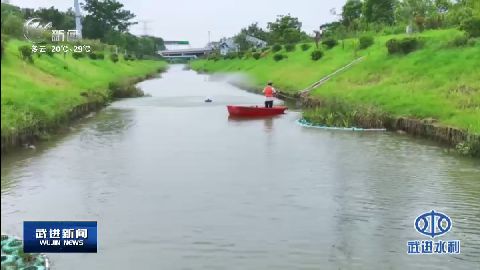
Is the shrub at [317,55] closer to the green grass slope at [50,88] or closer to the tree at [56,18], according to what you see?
the green grass slope at [50,88]

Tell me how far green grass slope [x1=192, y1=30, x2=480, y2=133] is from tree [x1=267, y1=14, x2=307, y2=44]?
87.4 ft

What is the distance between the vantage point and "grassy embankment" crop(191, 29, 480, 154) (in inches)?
861

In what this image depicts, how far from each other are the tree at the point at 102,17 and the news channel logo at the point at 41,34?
12333 millimetres

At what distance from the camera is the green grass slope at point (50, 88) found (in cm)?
1611

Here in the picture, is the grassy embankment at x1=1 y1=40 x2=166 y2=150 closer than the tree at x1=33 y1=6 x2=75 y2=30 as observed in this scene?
No

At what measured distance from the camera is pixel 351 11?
65.6 m

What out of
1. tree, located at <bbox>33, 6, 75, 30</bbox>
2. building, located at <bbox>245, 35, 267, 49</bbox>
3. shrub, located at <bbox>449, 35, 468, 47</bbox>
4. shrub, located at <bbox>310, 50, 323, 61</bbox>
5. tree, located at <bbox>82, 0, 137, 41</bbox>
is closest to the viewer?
tree, located at <bbox>33, 6, 75, 30</bbox>

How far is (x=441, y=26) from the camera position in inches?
1692

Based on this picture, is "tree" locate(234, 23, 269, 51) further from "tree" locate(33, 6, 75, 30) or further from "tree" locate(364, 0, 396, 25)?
"tree" locate(33, 6, 75, 30)

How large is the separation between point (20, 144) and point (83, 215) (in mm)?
7461

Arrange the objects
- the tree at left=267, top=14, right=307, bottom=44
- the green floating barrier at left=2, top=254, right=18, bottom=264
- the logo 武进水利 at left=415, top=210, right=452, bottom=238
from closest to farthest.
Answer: the green floating barrier at left=2, top=254, right=18, bottom=264, the logo 武进水利 at left=415, top=210, right=452, bottom=238, the tree at left=267, top=14, right=307, bottom=44

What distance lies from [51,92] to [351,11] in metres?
49.1

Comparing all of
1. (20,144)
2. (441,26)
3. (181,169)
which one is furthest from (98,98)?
(441,26)

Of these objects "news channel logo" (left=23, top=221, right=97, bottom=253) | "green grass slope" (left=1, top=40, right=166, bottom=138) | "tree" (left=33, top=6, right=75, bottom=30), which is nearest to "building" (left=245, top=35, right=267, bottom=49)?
"green grass slope" (left=1, top=40, right=166, bottom=138)
